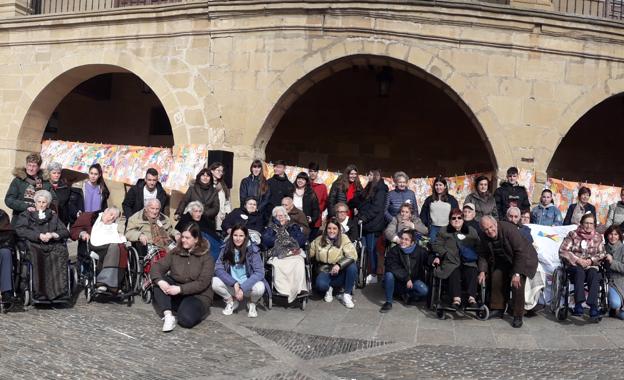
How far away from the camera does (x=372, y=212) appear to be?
7.27 m

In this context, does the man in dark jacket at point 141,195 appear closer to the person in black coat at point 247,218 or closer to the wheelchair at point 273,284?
the person in black coat at point 247,218

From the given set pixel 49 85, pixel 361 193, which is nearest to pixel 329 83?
pixel 361 193

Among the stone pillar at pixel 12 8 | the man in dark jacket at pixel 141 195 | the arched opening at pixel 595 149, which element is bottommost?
the man in dark jacket at pixel 141 195

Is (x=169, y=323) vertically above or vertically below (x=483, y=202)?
below

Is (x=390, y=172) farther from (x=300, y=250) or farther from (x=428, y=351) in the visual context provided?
(x=428, y=351)

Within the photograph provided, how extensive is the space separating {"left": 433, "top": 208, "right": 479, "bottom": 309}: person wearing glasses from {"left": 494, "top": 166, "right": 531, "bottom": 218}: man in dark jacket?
1.43 meters

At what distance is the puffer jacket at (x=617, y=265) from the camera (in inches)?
242

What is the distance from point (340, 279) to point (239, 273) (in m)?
1.25

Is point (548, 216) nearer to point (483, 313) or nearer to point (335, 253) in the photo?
point (483, 313)

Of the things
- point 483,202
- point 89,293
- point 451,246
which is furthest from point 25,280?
point 483,202

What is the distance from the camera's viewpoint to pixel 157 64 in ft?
30.4

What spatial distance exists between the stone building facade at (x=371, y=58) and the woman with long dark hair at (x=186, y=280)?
9.89ft

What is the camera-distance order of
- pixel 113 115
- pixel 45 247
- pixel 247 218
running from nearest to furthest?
pixel 45 247 → pixel 247 218 → pixel 113 115

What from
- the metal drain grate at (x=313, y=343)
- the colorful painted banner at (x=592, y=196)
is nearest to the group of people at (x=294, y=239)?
the metal drain grate at (x=313, y=343)
